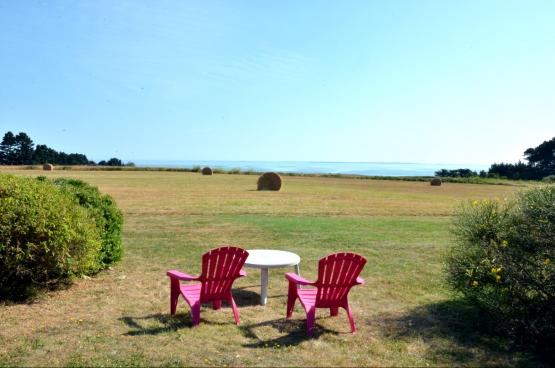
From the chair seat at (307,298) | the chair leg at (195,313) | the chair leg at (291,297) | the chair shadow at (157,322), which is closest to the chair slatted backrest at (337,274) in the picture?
the chair seat at (307,298)

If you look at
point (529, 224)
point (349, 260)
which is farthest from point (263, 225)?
point (529, 224)

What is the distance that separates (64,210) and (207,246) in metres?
4.84

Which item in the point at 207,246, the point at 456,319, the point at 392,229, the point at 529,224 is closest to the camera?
the point at 529,224

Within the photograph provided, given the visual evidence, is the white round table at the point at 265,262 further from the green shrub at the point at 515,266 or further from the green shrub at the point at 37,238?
the green shrub at the point at 37,238

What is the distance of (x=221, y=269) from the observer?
5.79 m

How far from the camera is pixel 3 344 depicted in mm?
4875

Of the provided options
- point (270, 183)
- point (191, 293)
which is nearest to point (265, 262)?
point (191, 293)

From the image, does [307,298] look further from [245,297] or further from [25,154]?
[25,154]

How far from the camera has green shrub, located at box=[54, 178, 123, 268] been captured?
785 centimetres

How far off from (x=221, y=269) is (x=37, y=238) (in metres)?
2.93

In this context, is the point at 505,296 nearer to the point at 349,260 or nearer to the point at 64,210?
the point at 349,260

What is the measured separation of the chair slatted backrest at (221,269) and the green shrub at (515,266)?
2935mm

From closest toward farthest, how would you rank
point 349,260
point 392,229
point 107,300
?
1. point 349,260
2. point 107,300
3. point 392,229

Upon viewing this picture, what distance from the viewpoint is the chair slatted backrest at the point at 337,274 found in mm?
5547
